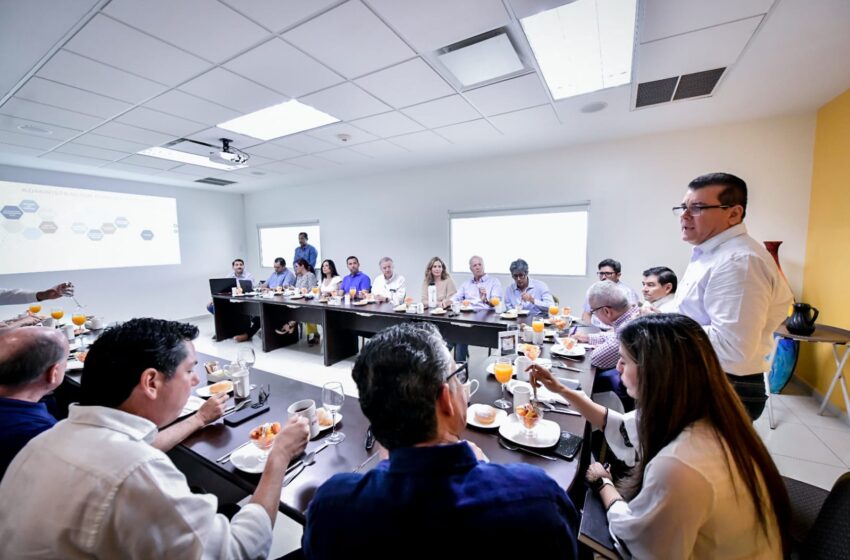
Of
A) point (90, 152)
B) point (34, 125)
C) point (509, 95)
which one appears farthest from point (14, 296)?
point (509, 95)

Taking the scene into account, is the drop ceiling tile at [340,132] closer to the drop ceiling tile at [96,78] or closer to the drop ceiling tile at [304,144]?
the drop ceiling tile at [304,144]

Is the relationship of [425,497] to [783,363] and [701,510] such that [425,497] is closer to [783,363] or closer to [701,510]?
[701,510]

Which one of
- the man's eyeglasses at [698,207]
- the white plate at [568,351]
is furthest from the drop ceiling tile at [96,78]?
the man's eyeglasses at [698,207]

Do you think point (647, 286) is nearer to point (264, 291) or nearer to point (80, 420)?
point (80, 420)

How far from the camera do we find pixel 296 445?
39.4 inches

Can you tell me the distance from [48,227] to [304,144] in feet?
14.6

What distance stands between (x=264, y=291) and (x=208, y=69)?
11.3ft

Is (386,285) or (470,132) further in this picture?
(386,285)

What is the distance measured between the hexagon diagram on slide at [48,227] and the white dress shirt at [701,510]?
7.60 m

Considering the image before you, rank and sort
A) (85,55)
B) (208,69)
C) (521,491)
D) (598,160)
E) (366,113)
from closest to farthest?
(521,491)
(85,55)
(208,69)
(366,113)
(598,160)

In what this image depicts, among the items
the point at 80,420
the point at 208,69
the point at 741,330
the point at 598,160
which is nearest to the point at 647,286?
the point at 741,330

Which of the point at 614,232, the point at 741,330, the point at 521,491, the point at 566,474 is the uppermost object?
the point at 614,232

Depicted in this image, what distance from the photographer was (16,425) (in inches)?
38.5

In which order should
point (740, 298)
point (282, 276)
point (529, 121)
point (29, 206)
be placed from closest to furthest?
point (740, 298) < point (529, 121) < point (29, 206) < point (282, 276)
